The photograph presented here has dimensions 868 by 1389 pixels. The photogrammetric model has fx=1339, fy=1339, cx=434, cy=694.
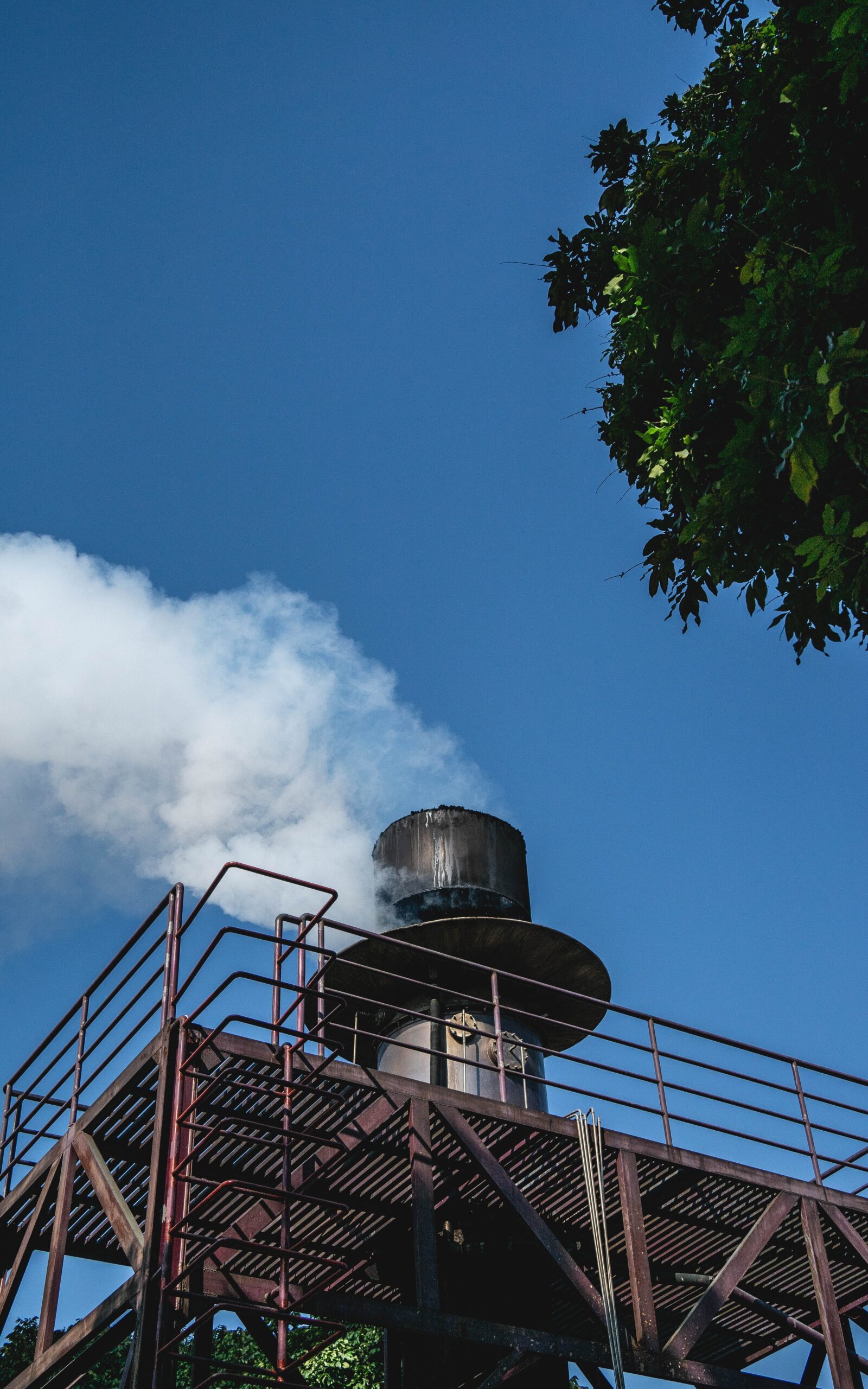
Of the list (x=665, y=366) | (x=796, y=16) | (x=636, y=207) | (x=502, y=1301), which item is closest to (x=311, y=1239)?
(x=502, y=1301)

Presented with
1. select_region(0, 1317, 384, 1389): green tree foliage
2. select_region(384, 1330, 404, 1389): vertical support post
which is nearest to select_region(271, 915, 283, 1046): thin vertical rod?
select_region(384, 1330, 404, 1389): vertical support post

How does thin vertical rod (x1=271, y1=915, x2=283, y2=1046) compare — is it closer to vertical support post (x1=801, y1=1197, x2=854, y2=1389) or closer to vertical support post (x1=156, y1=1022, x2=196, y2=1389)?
vertical support post (x1=156, y1=1022, x2=196, y2=1389)

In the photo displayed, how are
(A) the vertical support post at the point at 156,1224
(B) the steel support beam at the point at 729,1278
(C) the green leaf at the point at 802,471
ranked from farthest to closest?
(B) the steel support beam at the point at 729,1278 → (A) the vertical support post at the point at 156,1224 → (C) the green leaf at the point at 802,471

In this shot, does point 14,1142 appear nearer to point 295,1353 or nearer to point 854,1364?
point 854,1364

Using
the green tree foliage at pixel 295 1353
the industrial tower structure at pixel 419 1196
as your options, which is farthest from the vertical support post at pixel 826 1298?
the green tree foliage at pixel 295 1353

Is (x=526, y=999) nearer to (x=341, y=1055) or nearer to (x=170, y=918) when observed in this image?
(x=341, y=1055)

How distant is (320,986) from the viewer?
38.0 feet

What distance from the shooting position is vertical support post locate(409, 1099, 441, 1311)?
346 inches

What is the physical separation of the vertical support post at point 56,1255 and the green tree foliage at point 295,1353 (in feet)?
52.9

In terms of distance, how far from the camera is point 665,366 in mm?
8523

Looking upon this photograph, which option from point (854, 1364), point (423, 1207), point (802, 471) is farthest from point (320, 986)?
point (802, 471)

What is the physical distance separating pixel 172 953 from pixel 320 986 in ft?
8.30

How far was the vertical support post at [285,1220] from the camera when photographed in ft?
26.1

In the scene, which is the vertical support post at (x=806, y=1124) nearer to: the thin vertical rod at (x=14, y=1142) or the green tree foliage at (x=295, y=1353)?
the thin vertical rod at (x=14, y=1142)
